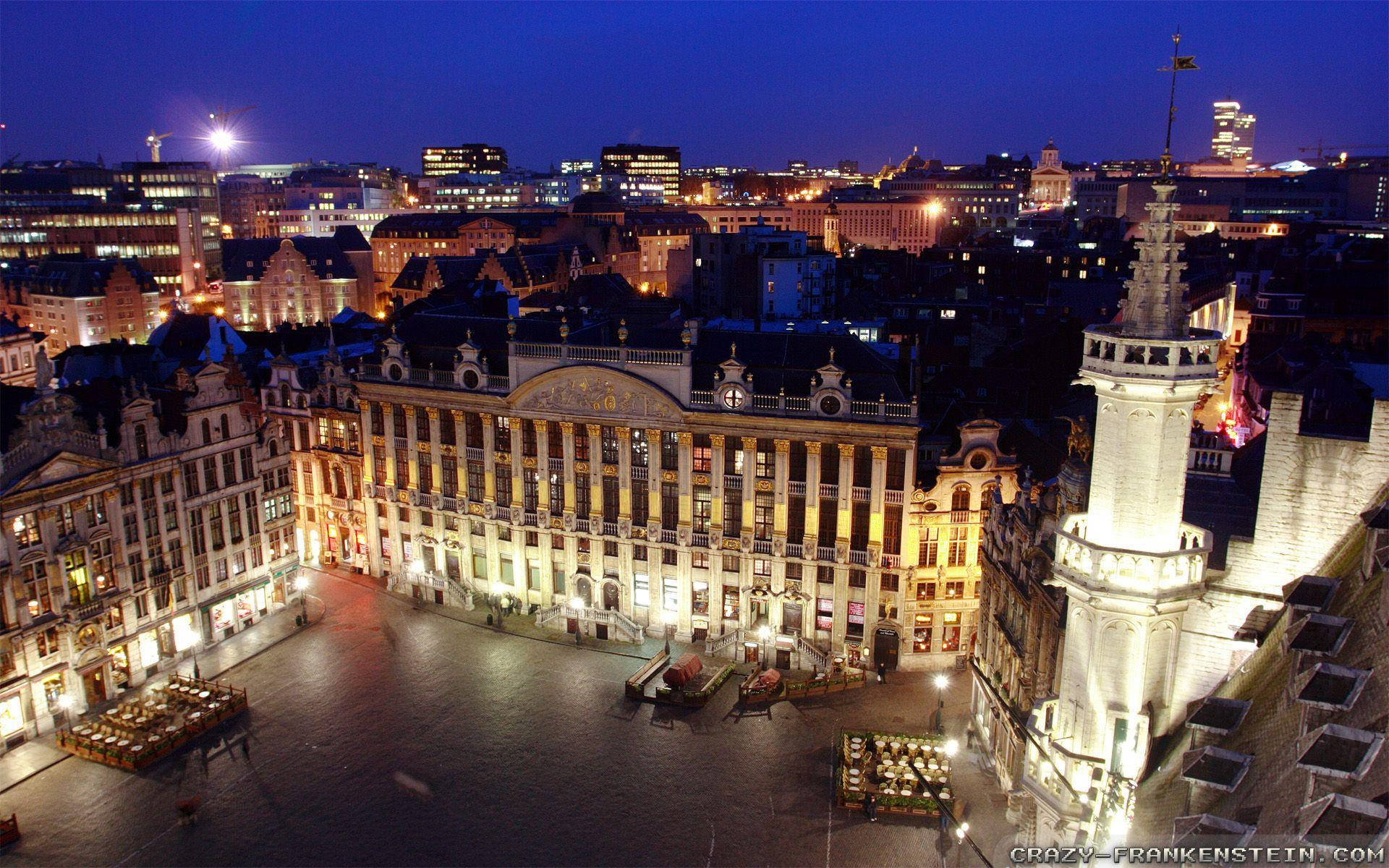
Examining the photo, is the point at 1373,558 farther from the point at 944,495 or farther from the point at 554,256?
the point at 554,256

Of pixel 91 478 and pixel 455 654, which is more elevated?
pixel 91 478

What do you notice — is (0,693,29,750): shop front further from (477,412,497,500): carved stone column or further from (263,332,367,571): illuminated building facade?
(477,412,497,500): carved stone column

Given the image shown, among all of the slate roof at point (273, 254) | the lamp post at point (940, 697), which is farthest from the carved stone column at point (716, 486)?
the slate roof at point (273, 254)

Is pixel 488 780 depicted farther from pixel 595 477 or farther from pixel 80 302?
pixel 80 302

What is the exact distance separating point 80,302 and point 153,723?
356ft

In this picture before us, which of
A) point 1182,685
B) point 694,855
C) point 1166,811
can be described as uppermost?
point 1182,685

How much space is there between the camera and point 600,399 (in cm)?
6197

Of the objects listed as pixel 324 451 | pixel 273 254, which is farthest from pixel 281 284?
pixel 324 451

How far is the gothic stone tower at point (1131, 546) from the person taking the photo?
2680 centimetres

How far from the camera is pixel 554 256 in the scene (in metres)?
162

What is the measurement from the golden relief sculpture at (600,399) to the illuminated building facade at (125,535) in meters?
19.6

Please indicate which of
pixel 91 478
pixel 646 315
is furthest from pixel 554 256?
pixel 91 478

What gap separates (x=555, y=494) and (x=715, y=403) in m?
13.0

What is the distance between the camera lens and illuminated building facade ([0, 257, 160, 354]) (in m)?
139
